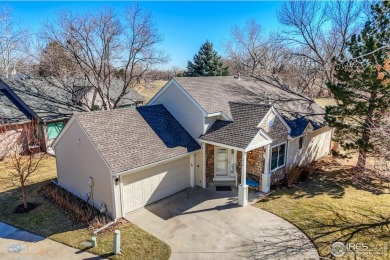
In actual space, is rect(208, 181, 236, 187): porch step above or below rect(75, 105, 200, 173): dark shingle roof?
below

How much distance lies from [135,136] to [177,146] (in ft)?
7.81

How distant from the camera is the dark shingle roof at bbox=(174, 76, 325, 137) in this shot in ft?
54.3

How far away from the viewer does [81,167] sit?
1398cm

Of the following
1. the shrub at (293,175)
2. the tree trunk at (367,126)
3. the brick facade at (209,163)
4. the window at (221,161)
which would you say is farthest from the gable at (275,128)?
the tree trunk at (367,126)

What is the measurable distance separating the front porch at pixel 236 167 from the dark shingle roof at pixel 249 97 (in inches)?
100

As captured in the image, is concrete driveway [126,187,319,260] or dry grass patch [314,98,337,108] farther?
dry grass patch [314,98,337,108]

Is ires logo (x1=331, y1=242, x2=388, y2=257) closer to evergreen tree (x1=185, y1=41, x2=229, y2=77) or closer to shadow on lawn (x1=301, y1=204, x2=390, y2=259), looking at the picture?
shadow on lawn (x1=301, y1=204, x2=390, y2=259)

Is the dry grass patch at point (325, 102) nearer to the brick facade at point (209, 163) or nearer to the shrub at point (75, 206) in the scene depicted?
the brick facade at point (209, 163)

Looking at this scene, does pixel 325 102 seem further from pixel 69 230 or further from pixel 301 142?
pixel 69 230

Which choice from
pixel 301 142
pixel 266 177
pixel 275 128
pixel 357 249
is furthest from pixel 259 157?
pixel 357 249

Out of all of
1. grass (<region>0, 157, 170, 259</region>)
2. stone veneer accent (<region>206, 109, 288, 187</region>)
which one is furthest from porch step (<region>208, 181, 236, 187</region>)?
grass (<region>0, 157, 170, 259</region>)

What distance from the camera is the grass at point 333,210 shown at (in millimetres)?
11008

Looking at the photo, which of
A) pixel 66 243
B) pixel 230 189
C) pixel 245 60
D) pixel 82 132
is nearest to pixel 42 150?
pixel 82 132

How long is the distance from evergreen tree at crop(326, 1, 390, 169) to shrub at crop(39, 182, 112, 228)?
14960 millimetres
